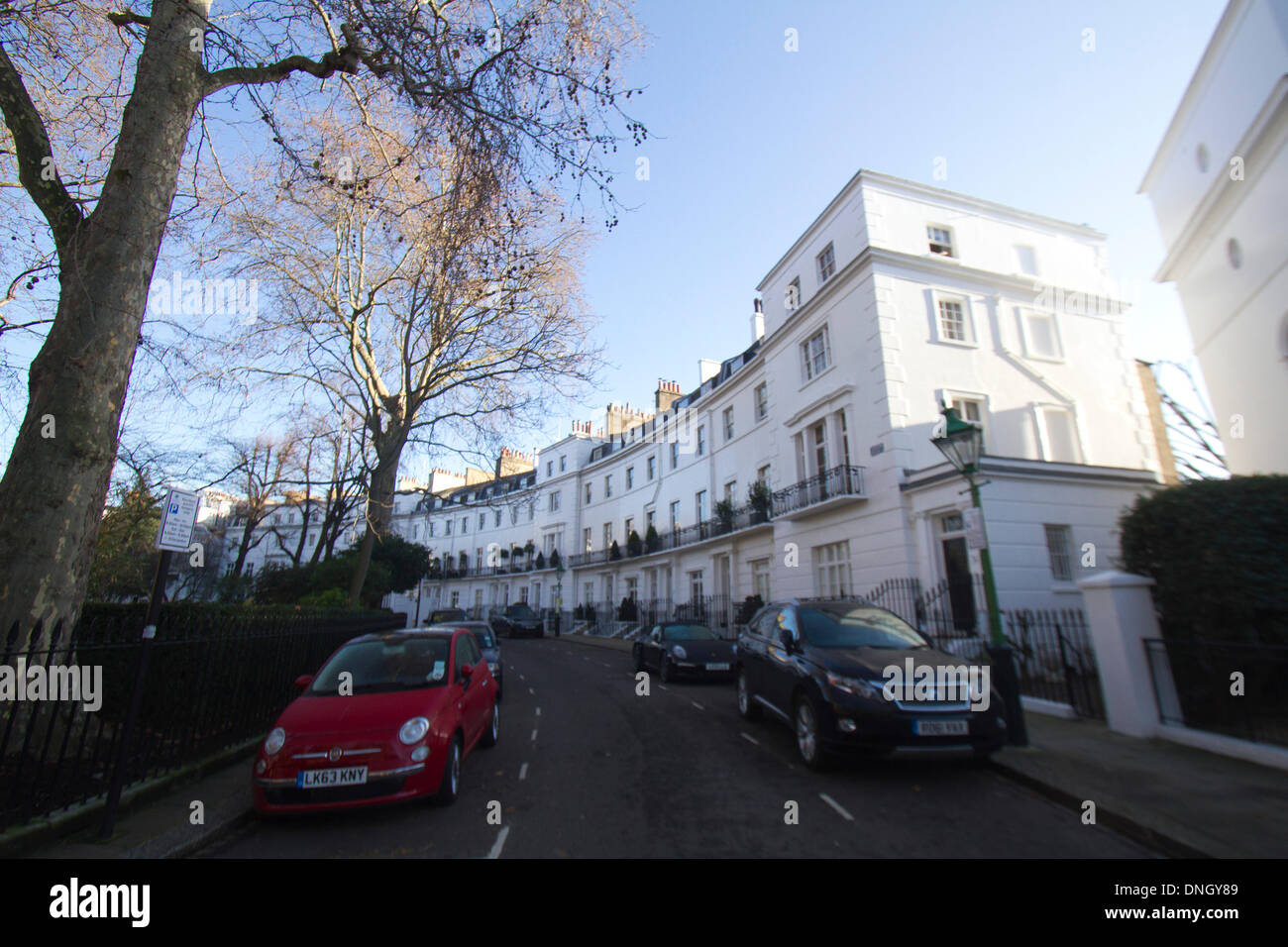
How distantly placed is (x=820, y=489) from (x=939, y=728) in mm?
12712

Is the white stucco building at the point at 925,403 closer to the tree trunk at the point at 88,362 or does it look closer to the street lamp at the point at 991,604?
the street lamp at the point at 991,604

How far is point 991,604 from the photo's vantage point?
23.0 feet

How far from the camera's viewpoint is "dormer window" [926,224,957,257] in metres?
Answer: 18.2

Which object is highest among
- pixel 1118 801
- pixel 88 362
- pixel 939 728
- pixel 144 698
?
pixel 88 362

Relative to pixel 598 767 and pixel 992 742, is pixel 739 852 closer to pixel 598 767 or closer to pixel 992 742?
pixel 598 767

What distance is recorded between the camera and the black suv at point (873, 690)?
17.6 ft

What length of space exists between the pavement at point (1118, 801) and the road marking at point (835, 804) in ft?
6.27

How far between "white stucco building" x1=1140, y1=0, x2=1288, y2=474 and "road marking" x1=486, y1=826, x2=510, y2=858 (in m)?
18.1

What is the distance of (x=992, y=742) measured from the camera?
5.44m

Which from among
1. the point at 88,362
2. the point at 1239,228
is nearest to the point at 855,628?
the point at 88,362

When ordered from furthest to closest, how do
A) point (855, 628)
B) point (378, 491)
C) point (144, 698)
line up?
1. point (378, 491)
2. point (855, 628)
3. point (144, 698)

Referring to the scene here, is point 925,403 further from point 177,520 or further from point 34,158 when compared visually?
point 34,158
